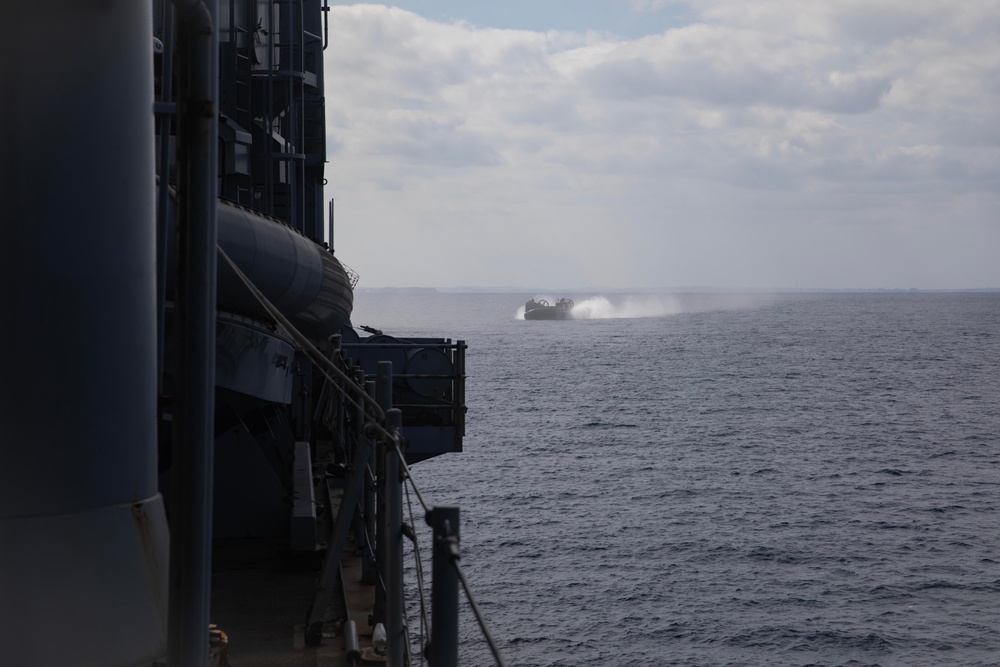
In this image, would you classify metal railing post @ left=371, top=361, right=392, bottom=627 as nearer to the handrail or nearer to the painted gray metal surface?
the handrail

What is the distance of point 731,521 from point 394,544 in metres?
29.4

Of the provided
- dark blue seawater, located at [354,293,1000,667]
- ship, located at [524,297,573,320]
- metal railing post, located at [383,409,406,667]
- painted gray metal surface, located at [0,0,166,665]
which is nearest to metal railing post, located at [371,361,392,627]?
metal railing post, located at [383,409,406,667]

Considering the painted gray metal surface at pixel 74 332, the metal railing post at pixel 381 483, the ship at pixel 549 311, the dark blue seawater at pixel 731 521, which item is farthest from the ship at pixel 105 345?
the ship at pixel 549 311

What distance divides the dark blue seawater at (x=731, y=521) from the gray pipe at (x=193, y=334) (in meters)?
18.6

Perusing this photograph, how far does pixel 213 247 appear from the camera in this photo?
3.31 metres

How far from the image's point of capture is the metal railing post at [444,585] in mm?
3217

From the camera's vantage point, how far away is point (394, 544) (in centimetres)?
548

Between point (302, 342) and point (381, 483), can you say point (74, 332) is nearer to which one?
point (302, 342)

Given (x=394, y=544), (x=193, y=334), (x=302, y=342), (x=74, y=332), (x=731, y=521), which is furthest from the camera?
(x=731, y=521)

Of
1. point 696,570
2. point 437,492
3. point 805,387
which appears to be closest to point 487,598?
point 696,570

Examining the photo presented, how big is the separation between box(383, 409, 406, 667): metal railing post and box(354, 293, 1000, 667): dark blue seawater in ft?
53.0

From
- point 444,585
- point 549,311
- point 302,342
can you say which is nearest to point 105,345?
point 302,342

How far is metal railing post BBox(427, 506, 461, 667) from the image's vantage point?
10.6ft

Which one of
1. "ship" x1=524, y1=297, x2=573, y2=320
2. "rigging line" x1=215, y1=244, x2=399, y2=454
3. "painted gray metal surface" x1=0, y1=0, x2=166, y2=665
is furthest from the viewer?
"ship" x1=524, y1=297, x2=573, y2=320
